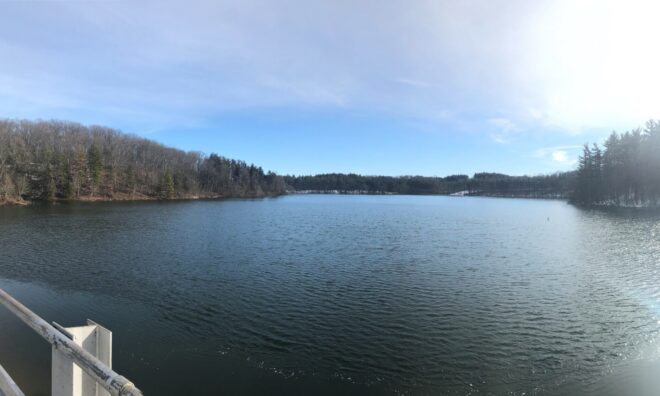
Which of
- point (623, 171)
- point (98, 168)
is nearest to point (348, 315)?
point (623, 171)

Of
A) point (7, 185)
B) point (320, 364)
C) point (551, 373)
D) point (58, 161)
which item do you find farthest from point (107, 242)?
point (58, 161)

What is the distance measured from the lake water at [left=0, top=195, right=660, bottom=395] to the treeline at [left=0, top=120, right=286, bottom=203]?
234 feet

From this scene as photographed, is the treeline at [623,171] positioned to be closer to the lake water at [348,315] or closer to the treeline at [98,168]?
the lake water at [348,315]

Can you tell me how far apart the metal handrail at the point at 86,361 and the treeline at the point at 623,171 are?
9179cm

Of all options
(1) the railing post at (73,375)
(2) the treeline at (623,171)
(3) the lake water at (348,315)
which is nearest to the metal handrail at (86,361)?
(1) the railing post at (73,375)

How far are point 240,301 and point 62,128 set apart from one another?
538 feet

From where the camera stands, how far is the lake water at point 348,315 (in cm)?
1104

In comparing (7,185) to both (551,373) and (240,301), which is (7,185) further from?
(551,373)

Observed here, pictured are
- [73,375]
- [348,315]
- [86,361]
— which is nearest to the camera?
[86,361]

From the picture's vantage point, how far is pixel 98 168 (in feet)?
339

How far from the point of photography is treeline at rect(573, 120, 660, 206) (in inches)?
2851

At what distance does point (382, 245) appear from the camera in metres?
34.1

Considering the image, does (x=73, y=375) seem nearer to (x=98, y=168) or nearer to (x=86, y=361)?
(x=86, y=361)

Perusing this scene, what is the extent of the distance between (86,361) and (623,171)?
104 m
